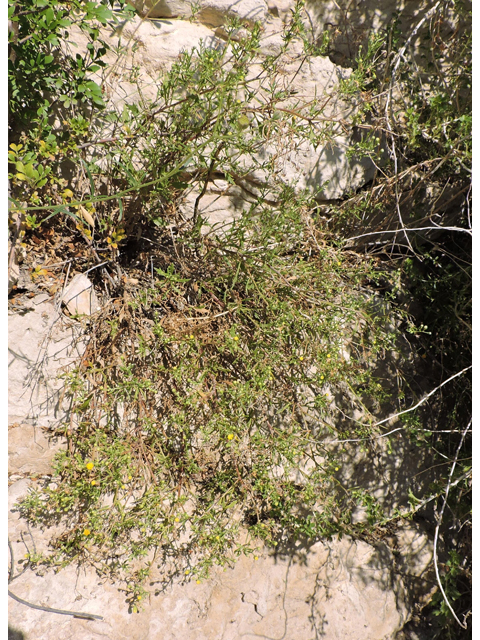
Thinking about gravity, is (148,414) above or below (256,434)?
above

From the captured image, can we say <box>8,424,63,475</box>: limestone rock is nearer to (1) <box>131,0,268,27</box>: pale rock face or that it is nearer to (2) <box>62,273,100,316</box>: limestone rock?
(2) <box>62,273,100,316</box>: limestone rock

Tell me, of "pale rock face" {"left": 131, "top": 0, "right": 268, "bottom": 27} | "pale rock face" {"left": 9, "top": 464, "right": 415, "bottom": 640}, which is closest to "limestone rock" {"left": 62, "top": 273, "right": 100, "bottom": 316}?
"pale rock face" {"left": 9, "top": 464, "right": 415, "bottom": 640}

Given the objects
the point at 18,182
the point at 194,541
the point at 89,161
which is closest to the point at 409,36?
the point at 89,161

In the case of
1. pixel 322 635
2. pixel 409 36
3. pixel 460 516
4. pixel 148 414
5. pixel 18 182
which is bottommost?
pixel 322 635

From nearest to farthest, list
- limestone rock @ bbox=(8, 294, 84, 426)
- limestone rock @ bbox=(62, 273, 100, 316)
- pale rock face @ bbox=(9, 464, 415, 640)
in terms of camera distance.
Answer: pale rock face @ bbox=(9, 464, 415, 640) < limestone rock @ bbox=(8, 294, 84, 426) < limestone rock @ bbox=(62, 273, 100, 316)

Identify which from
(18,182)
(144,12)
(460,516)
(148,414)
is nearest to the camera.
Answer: (18,182)

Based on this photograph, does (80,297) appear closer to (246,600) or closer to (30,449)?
(30,449)

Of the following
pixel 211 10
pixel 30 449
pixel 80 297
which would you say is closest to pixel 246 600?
pixel 30 449

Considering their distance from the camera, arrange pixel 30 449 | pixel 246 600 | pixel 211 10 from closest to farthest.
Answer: pixel 30 449
pixel 246 600
pixel 211 10

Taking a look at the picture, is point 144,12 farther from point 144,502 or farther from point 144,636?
point 144,636

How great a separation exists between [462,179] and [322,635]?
8.98 ft

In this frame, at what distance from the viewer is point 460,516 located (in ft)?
8.44

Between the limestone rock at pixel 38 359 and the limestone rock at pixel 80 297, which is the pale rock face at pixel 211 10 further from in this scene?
the limestone rock at pixel 38 359

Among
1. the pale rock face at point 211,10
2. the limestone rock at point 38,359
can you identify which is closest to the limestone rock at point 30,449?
the limestone rock at point 38,359
